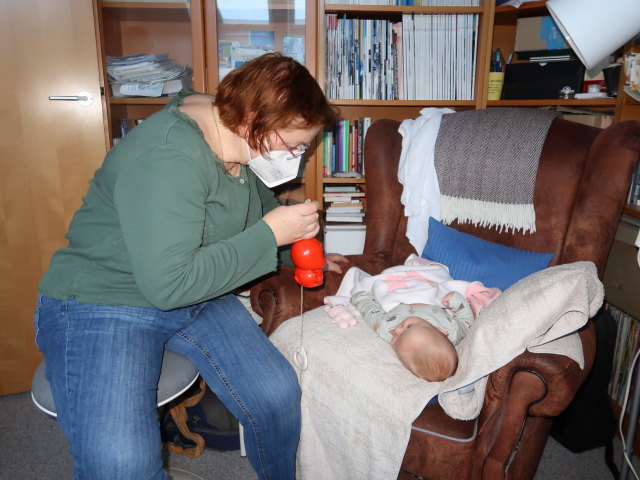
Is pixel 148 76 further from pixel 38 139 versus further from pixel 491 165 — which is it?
pixel 491 165

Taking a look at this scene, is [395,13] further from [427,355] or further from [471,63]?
[427,355]

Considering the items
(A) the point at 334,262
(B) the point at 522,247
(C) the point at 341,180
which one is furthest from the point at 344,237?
(B) the point at 522,247

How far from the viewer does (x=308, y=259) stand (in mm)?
1335

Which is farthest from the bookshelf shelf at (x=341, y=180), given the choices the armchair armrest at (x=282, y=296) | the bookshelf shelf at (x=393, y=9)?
the bookshelf shelf at (x=393, y=9)

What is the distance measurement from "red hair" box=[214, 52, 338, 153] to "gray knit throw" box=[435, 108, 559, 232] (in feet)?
2.38

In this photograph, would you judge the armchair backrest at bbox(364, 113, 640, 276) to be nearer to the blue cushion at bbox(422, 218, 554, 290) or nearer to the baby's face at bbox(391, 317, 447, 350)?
the blue cushion at bbox(422, 218, 554, 290)

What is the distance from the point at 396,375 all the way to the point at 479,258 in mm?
541

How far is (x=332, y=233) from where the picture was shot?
227 centimetres

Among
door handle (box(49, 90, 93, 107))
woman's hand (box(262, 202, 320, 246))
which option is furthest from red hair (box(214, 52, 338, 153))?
door handle (box(49, 90, 93, 107))

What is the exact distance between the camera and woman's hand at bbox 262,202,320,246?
1176 millimetres

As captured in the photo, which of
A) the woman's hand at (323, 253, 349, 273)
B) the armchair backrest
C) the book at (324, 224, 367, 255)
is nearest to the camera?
the armchair backrest

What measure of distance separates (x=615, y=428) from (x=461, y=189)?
0.98 meters

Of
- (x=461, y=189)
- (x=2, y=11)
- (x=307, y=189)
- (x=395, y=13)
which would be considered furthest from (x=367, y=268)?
(x=2, y=11)

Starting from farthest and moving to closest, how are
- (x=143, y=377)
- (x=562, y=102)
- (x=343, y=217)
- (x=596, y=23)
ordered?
(x=343, y=217)
(x=562, y=102)
(x=596, y=23)
(x=143, y=377)
